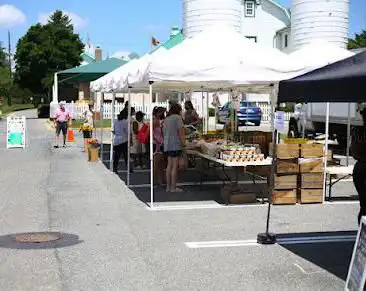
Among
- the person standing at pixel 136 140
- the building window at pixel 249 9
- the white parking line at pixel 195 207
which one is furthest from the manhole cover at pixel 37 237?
→ the building window at pixel 249 9

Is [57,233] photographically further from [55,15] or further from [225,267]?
[55,15]

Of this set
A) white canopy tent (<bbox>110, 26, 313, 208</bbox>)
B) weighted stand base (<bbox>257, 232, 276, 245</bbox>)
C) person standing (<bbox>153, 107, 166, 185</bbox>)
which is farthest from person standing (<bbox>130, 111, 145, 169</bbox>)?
weighted stand base (<bbox>257, 232, 276, 245</bbox>)

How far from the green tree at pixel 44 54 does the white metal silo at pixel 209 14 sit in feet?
149

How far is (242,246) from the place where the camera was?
7984 mm

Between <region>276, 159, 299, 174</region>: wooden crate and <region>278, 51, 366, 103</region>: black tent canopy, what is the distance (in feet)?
11.8

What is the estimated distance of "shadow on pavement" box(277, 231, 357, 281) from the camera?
6961mm

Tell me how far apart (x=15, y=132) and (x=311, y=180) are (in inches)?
598

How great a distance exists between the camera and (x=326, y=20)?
2584 centimetres

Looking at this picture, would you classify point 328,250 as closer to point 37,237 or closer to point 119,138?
point 37,237

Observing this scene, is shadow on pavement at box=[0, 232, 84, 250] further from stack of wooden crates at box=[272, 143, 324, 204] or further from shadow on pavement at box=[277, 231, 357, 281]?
stack of wooden crates at box=[272, 143, 324, 204]

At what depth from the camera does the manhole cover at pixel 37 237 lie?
8312mm

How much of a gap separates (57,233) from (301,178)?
467cm

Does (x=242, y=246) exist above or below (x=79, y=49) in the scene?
below

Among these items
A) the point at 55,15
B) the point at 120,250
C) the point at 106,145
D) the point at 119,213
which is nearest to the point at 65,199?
the point at 119,213
